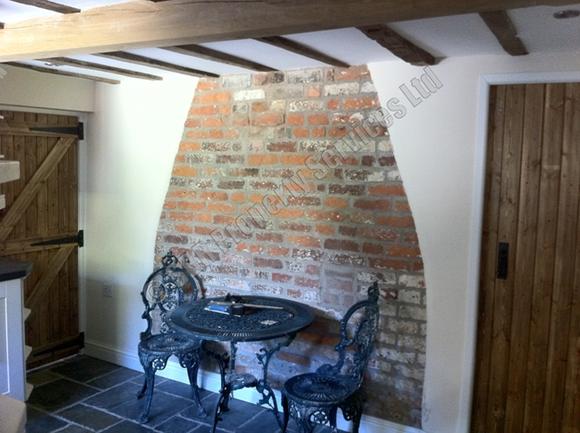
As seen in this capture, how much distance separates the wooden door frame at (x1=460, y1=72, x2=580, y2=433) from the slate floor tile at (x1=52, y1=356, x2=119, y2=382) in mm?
2617

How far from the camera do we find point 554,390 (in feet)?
8.95

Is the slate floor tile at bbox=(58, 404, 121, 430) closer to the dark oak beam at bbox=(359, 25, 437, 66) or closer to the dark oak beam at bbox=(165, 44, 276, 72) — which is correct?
the dark oak beam at bbox=(165, 44, 276, 72)

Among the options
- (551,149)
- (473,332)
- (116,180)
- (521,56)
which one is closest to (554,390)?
(473,332)

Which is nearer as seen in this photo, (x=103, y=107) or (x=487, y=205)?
(x=487, y=205)

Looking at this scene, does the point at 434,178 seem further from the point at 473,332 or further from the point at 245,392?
the point at 245,392

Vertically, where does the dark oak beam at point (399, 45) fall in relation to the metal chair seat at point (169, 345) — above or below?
above

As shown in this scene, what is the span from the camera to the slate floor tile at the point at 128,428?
311 cm

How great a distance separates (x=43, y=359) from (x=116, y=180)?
150cm

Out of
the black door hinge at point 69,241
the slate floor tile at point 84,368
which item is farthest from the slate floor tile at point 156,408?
the black door hinge at point 69,241

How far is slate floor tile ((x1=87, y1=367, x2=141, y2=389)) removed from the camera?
3.76 metres

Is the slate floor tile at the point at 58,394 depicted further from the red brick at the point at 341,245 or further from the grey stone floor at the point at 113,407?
the red brick at the point at 341,245

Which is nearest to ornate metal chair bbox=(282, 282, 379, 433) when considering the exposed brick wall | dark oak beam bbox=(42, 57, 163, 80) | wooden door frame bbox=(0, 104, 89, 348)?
the exposed brick wall

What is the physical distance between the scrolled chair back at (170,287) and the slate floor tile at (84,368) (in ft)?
1.93

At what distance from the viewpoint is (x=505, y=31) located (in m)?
2.10
